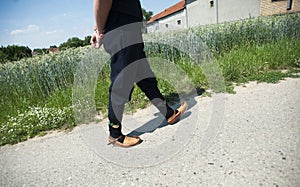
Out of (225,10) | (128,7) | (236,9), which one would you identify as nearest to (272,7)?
(236,9)

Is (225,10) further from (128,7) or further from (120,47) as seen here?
(120,47)

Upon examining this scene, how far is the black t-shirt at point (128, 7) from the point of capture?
172cm

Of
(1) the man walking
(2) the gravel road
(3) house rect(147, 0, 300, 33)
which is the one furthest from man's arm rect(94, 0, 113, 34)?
(3) house rect(147, 0, 300, 33)

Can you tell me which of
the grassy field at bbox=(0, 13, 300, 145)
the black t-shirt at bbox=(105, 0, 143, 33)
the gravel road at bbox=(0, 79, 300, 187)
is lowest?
the gravel road at bbox=(0, 79, 300, 187)

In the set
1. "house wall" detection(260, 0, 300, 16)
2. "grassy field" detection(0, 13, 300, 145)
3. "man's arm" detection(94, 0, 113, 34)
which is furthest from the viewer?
"house wall" detection(260, 0, 300, 16)

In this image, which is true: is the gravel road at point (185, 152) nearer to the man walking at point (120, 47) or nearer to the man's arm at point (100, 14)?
the man walking at point (120, 47)

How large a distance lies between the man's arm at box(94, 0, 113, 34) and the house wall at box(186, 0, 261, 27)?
773 inches

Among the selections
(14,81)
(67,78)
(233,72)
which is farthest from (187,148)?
(14,81)

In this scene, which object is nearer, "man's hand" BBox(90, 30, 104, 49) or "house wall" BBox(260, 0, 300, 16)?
"man's hand" BBox(90, 30, 104, 49)

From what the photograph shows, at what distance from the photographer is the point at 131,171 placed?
1598 mm

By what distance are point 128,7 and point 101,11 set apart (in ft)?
0.99

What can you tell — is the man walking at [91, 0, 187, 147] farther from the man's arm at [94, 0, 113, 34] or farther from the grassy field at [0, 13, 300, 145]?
the grassy field at [0, 13, 300, 145]

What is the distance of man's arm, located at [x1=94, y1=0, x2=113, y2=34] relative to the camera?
1579mm

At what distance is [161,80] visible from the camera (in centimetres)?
364
